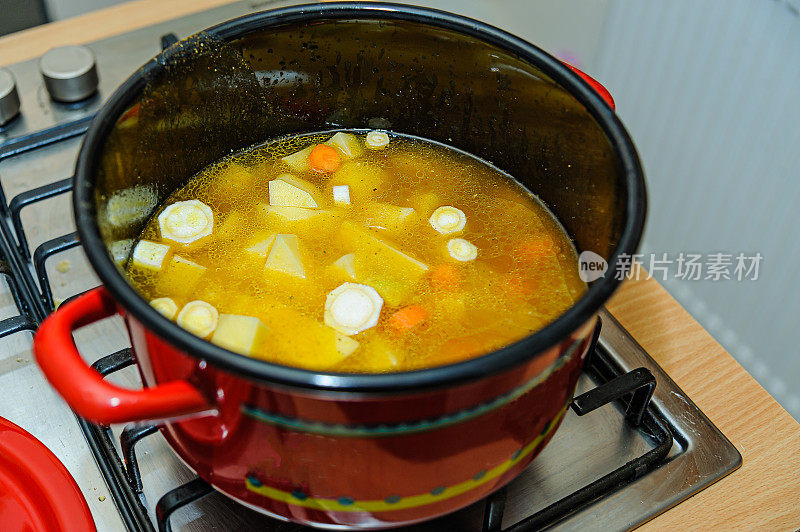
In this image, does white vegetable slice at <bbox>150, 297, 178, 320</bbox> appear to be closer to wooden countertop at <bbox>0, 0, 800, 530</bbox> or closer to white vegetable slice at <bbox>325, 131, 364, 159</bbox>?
white vegetable slice at <bbox>325, 131, 364, 159</bbox>

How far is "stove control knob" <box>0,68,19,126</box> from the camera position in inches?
42.5

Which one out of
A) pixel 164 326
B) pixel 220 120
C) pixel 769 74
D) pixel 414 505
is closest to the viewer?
pixel 164 326

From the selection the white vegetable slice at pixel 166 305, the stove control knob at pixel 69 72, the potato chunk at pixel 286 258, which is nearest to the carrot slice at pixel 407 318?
the potato chunk at pixel 286 258

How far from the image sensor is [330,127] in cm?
104

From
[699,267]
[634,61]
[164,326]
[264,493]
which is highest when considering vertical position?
[164,326]

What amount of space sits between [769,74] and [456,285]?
3.20ft

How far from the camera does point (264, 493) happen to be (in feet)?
2.11

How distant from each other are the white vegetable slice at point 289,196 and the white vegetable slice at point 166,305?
19cm

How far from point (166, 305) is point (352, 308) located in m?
0.19

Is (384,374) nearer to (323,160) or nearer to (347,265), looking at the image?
(347,265)

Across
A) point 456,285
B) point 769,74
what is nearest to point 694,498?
point 456,285

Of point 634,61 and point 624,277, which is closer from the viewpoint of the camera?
point 624,277

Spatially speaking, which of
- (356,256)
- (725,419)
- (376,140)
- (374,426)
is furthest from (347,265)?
(725,419)

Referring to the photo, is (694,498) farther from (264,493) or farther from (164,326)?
(164,326)
